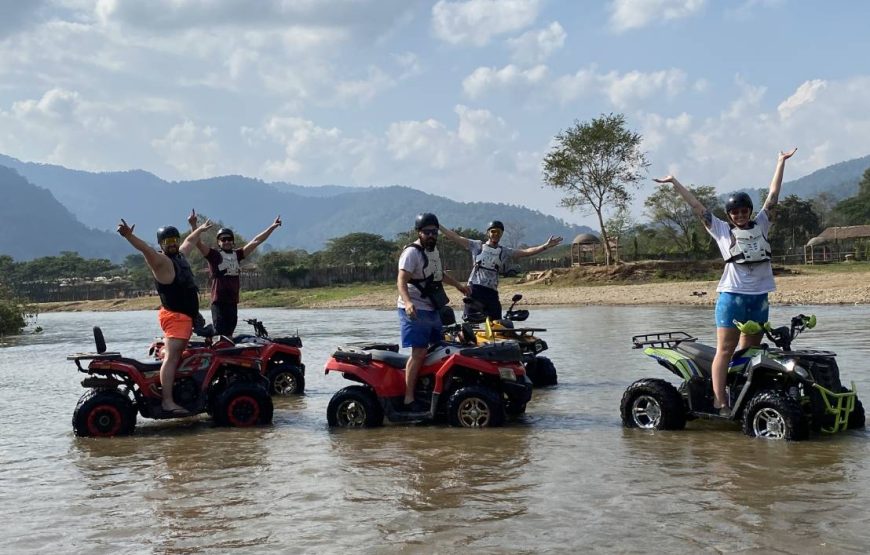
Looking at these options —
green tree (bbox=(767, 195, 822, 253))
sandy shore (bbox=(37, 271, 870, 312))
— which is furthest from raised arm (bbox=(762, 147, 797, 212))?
green tree (bbox=(767, 195, 822, 253))

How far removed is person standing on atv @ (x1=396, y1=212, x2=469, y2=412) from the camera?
7.90m

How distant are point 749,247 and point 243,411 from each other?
4.89 meters

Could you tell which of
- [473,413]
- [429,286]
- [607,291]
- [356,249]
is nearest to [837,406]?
[473,413]

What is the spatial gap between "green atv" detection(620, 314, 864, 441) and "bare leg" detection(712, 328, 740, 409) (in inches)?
4.5

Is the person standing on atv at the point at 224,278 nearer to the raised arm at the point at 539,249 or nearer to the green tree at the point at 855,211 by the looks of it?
the raised arm at the point at 539,249

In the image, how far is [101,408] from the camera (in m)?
8.14

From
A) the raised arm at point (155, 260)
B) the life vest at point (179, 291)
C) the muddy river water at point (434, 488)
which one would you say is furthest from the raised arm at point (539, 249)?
the raised arm at point (155, 260)

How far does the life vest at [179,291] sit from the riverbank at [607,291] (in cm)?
2208

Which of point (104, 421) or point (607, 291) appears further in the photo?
point (607, 291)

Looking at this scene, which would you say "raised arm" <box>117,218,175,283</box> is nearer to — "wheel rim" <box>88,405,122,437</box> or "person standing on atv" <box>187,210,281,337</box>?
"wheel rim" <box>88,405,122,437</box>

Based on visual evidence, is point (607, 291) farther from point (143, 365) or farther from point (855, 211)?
point (855, 211)

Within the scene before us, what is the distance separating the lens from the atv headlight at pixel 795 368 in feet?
22.0

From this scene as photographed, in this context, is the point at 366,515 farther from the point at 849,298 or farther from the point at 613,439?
the point at 849,298

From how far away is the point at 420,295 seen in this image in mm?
8016
